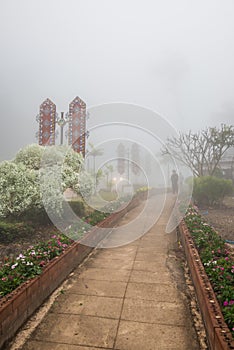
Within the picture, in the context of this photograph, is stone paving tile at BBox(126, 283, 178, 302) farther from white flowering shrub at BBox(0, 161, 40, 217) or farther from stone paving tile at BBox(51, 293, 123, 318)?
white flowering shrub at BBox(0, 161, 40, 217)

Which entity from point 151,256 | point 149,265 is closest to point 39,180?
point 151,256

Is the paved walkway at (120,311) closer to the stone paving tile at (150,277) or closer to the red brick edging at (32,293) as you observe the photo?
the stone paving tile at (150,277)

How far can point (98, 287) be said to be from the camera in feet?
12.8

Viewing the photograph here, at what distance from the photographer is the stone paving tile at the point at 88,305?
10.3 ft

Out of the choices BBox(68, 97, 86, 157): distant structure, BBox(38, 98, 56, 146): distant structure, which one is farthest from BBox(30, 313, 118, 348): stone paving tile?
BBox(38, 98, 56, 146): distant structure

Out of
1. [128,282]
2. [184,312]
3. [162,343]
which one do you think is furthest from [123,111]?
[162,343]

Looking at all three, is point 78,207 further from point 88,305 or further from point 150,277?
point 88,305

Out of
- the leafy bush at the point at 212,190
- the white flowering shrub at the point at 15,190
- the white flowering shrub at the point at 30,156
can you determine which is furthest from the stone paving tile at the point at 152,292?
the leafy bush at the point at 212,190

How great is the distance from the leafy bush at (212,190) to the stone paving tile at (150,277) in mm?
11234

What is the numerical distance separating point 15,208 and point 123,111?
3.78 metres

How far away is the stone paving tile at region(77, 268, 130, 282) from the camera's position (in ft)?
13.9

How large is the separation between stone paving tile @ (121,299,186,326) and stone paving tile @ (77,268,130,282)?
0.82 m

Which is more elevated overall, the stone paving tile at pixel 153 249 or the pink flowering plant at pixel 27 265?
the pink flowering plant at pixel 27 265

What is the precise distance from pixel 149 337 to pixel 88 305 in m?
0.98
